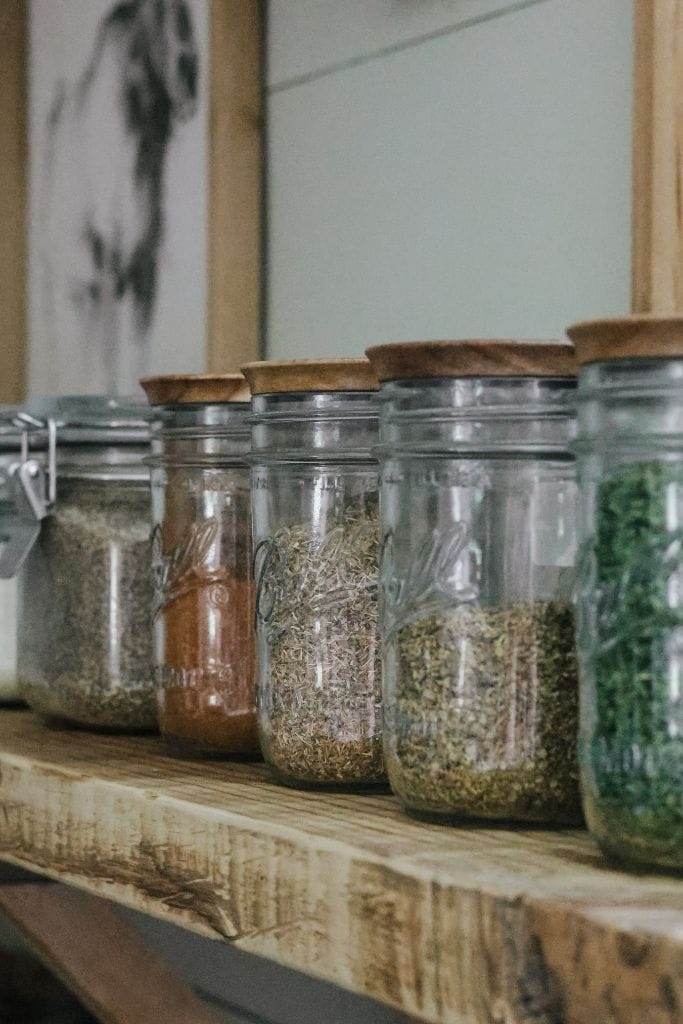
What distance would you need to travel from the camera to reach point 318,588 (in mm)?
769

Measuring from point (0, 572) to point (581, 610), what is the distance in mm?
512

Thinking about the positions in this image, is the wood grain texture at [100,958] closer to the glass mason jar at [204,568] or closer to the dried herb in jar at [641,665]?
the glass mason jar at [204,568]

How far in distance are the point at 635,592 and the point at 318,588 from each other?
0.24 m

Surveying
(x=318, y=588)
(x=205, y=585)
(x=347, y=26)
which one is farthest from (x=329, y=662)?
(x=347, y=26)

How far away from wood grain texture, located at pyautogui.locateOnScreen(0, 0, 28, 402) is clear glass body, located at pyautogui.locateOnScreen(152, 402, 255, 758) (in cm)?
→ 90

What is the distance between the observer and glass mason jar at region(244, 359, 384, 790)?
0.76 m

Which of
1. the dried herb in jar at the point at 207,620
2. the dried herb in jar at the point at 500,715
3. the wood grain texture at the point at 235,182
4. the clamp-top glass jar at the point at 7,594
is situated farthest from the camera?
the wood grain texture at the point at 235,182

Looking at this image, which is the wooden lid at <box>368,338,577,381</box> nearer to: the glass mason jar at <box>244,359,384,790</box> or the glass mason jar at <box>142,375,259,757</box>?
the glass mason jar at <box>244,359,384,790</box>

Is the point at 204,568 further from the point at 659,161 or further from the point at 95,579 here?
the point at 659,161

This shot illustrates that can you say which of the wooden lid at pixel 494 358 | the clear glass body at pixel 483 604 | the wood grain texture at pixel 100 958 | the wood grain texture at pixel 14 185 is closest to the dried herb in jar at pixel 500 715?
the clear glass body at pixel 483 604

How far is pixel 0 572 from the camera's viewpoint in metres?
1.00

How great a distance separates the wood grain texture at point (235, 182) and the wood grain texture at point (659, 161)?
519mm

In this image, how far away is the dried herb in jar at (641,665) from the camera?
548 mm

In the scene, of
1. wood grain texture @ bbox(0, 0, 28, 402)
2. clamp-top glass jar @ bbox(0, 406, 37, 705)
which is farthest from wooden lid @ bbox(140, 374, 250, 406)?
wood grain texture @ bbox(0, 0, 28, 402)
